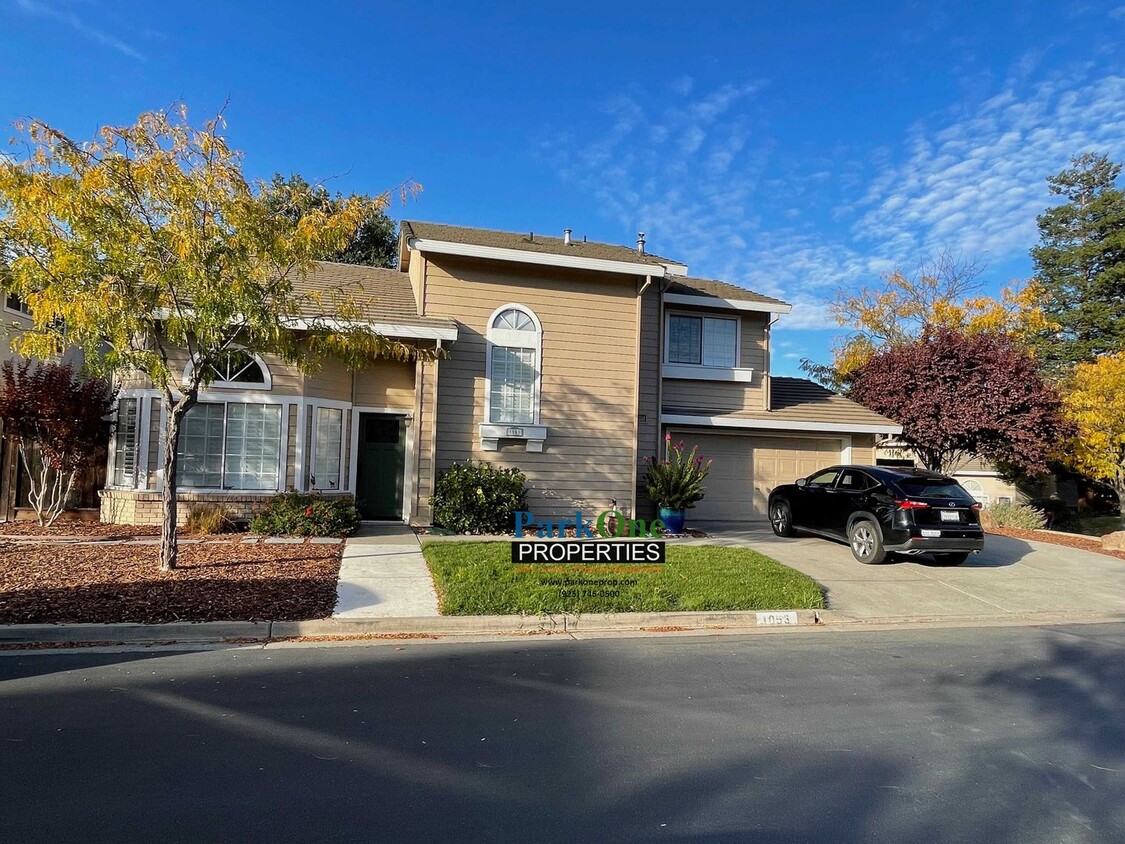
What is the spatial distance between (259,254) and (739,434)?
36.6 ft

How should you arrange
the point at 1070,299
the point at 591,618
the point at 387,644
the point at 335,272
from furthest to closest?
1. the point at 1070,299
2. the point at 335,272
3. the point at 591,618
4. the point at 387,644

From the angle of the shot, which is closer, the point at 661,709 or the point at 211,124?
the point at 661,709

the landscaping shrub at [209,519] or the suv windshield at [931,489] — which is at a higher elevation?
the suv windshield at [931,489]

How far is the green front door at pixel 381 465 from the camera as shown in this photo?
1336 centimetres

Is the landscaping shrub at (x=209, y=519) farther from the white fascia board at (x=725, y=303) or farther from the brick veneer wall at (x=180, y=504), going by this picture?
the white fascia board at (x=725, y=303)

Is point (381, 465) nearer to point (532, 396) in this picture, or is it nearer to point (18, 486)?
point (532, 396)

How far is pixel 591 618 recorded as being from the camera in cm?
764

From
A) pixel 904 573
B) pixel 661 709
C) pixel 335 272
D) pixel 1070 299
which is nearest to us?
pixel 661 709

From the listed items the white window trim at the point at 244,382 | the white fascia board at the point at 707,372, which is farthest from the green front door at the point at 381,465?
the white fascia board at the point at 707,372

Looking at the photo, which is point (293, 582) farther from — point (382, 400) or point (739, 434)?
point (739, 434)

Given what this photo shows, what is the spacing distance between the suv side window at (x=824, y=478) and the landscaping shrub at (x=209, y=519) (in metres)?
9.90

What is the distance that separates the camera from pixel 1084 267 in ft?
120

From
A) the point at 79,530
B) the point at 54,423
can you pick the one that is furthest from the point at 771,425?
the point at 54,423

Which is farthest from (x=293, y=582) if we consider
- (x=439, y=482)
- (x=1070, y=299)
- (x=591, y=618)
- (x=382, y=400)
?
(x=1070, y=299)
